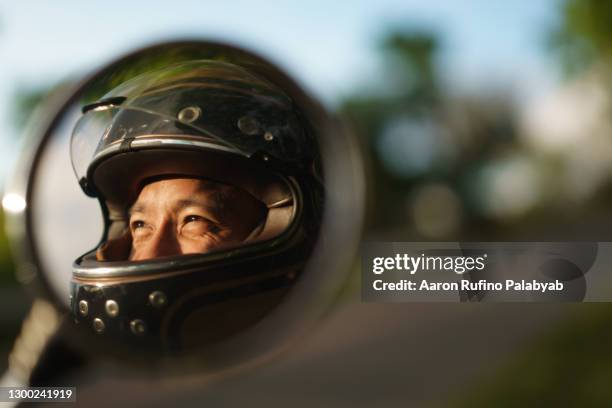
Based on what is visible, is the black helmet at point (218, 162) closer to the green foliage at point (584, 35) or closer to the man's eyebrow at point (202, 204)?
the man's eyebrow at point (202, 204)

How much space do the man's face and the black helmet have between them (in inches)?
0.8

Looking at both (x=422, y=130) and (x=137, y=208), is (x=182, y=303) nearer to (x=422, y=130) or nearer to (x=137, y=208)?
(x=137, y=208)

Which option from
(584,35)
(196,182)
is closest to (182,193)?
(196,182)

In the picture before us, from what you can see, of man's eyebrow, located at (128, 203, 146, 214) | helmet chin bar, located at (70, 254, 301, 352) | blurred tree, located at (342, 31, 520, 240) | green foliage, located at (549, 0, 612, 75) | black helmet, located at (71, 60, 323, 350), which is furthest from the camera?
blurred tree, located at (342, 31, 520, 240)

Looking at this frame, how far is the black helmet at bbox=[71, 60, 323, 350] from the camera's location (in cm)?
157

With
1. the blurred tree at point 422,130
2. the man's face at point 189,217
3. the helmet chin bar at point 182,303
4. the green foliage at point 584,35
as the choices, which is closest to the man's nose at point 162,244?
the man's face at point 189,217

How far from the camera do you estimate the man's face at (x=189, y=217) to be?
5.33 feet

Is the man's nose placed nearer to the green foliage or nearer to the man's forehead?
the man's forehead

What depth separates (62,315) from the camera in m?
1.29

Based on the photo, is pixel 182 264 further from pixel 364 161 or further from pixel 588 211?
pixel 588 211

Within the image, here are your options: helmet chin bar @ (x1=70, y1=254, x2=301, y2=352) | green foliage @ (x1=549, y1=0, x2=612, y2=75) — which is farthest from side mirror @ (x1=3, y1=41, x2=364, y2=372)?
green foliage @ (x1=549, y1=0, x2=612, y2=75)

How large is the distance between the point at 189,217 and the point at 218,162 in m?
0.19

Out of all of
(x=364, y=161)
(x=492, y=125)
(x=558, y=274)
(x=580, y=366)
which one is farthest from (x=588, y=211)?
(x=364, y=161)

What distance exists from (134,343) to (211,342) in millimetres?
211
